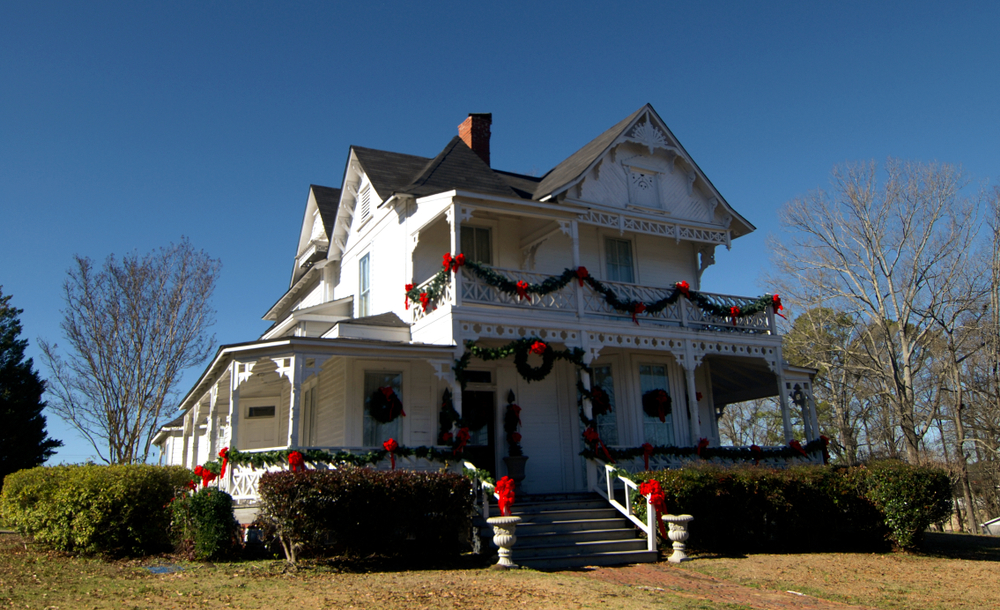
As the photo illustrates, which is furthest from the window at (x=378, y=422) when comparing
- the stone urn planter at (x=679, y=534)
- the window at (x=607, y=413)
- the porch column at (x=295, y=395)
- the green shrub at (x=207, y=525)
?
the stone urn planter at (x=679, y=534)

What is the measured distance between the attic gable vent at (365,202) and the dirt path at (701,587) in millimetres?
11836

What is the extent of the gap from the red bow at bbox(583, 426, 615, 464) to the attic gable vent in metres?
8.60

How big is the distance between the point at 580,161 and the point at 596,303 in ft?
15.2

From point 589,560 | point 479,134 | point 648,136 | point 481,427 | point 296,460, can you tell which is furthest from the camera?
point 479,134

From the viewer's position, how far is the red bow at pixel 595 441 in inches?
573

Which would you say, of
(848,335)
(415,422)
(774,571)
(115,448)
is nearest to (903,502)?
(774,571)

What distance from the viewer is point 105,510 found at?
1154 centimetres

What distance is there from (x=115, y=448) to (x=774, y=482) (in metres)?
21.1

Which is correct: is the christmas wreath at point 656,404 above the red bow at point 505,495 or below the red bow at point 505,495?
above

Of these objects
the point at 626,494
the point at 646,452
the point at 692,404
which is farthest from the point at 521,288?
the point at 692,404

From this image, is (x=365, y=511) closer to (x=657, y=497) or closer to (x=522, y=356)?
(x=657, y=497)

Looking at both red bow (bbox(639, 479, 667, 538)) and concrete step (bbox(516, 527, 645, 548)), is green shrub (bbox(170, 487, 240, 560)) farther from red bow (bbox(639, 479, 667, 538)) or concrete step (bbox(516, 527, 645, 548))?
red bow (bbox(639, 479, 667, 538))

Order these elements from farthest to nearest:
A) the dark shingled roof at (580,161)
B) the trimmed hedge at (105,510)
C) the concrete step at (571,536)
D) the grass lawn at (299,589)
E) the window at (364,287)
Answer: the window at (364,287) < the dark shingled roof at (580,161) < the concrete step at (571,536) < the trimmed hedge at (105,510) < the grass lawn at (299,589)

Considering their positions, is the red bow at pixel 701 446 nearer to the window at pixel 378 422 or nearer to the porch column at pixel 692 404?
the porch column at pixel 692 404
